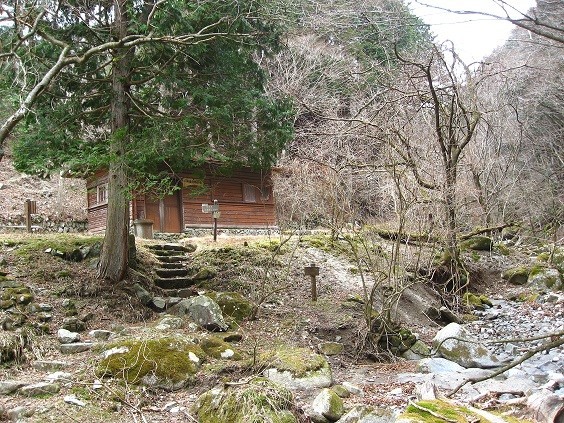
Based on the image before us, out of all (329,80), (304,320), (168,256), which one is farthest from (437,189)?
(329,80)

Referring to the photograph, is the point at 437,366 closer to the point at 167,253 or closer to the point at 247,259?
the point at 247,259

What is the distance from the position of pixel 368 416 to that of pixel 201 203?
1671cm

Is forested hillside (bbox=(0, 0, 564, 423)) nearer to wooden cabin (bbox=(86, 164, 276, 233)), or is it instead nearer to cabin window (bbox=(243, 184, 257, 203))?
wooden cabin (bbox=(86, 164, 276, 233))

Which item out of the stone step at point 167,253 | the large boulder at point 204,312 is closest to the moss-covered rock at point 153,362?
the large boulder at point 204,312

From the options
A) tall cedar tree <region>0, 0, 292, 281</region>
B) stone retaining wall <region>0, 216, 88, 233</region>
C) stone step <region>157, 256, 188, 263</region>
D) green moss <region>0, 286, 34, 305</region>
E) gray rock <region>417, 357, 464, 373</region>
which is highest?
tall cedar tree <region>0, 0, 292, 281</region>

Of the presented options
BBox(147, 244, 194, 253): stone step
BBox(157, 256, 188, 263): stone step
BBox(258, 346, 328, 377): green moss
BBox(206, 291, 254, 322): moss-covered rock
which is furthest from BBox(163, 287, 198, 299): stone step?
BBox(258, 346, 328, 377): green moss

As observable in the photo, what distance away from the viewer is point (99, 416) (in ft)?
15.1

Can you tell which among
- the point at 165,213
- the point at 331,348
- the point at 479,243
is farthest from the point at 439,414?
the point at 165,213

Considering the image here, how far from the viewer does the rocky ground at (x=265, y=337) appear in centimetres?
488

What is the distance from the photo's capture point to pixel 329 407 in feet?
15.2

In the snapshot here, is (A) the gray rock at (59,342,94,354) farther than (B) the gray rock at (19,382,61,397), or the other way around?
(A) the gray rock at (59,342,94,354)

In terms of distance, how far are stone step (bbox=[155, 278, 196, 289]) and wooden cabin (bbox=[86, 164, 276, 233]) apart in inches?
274

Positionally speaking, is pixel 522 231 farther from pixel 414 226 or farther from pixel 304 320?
pixel 304 320

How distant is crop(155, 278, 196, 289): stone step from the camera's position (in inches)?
437
